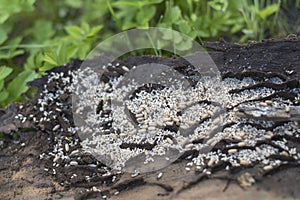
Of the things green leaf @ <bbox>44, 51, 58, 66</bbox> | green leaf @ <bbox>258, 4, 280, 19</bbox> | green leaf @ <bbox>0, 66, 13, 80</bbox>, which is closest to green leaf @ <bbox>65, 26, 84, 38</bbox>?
green leaf @ <bbox>44, 51, 58, 66</bbox>

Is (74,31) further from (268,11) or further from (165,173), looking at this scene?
(165,173)

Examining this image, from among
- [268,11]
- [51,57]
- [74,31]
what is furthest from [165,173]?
[268,11]

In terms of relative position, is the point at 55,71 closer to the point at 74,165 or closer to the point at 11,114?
the point at 11,114

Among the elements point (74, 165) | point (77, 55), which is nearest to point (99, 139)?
point (74, 165)

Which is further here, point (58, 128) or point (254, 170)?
point (58, 128)

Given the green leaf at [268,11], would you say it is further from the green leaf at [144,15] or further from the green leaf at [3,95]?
the green leaf at [3,95]
